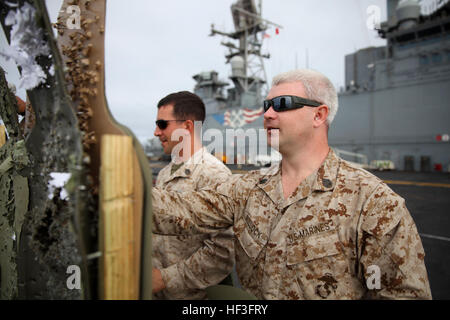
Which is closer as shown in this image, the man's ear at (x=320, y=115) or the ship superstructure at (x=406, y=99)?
the man's ear at (x=320, y=115)

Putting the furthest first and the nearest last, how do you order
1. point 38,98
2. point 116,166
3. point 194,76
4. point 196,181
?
1. point 194,76
2. point 196,181
3. point 38,98
4. point 116,166

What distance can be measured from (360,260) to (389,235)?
5.6 inches

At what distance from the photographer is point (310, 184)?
1.24 meters

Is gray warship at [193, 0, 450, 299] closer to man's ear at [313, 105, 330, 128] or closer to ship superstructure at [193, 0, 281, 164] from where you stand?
ship superstructure at [193, 0, 281, 164]

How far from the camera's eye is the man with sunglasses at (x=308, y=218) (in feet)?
3.27

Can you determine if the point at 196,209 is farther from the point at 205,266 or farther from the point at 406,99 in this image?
the point at 406,99

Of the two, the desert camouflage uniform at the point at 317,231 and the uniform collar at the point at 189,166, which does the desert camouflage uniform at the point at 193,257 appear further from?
the desert camouflage uniform at the point at 317,231

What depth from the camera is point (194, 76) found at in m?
28.5

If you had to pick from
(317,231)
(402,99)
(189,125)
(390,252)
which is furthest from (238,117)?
(390,252)

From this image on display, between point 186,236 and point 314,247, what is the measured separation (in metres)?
0.83

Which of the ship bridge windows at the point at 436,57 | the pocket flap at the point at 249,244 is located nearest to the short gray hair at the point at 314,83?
the pocket flap at the point at 249,244

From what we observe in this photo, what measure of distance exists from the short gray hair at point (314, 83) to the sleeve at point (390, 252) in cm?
49
